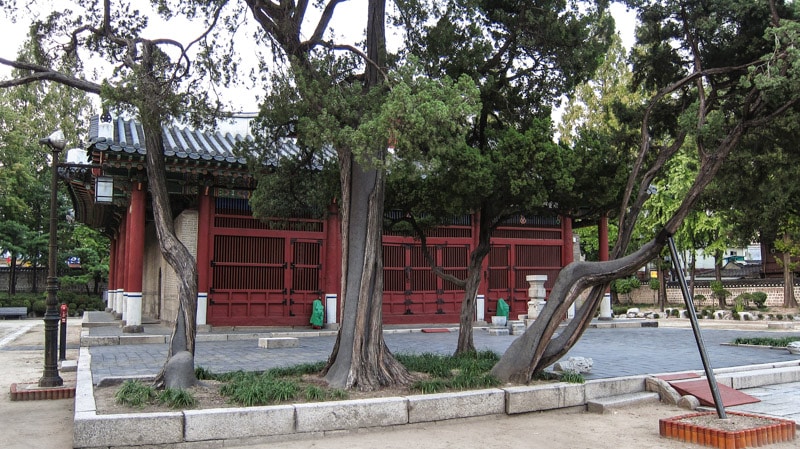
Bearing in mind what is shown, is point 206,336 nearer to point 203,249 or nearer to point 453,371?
point 203,249

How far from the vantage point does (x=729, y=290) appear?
32531mm

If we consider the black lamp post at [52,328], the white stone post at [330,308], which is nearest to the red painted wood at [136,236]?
the white stone post at [330,308]

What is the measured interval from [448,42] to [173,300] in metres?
11.0

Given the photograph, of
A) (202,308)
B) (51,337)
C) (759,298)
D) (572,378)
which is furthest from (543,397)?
(759,298)

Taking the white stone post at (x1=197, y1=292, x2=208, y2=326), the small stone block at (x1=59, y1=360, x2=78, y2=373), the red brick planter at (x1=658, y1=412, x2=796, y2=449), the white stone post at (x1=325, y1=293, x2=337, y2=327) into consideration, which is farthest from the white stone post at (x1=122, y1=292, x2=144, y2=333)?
the red brick planter at (x1=658, y1=412, x2=796, y2=449)

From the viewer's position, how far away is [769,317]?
81.3 feet

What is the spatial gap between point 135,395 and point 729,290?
108ft

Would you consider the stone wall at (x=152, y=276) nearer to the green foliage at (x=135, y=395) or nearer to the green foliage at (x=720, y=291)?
the green foliage at (x=135, y=395)

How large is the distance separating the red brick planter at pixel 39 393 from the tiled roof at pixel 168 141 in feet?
16.7

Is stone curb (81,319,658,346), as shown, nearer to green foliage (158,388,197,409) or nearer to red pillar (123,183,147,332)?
red pillar (123,183,147,332)

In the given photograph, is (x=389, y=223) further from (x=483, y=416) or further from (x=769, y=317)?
(x=769, y=317)

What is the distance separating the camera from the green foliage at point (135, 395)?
627cm

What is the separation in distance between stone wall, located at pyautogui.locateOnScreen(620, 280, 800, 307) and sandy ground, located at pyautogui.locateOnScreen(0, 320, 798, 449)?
2771cm

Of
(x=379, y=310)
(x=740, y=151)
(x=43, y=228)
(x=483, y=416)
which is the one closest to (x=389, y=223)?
(x=379, y=310)
